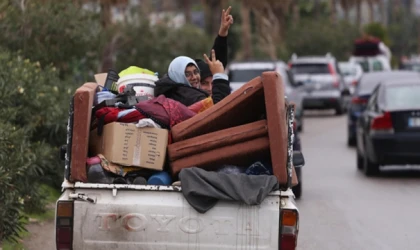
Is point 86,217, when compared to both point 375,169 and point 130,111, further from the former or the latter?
point 375,169

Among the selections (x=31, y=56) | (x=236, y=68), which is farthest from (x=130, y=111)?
(x=236, y=68)

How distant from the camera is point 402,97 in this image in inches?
663

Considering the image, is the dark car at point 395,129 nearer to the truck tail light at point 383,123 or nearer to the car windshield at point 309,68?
the truck tail light at point 383,123

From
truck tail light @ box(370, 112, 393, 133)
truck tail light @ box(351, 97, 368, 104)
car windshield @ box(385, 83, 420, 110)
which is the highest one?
truck tail light @ box(351, 97, 368, 104)

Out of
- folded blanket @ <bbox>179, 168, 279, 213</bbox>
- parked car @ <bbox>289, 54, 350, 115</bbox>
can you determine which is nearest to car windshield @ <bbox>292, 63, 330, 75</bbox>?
parked car @ <bbox>289, 54, 350, 115</bbox>

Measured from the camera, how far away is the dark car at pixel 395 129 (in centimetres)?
1609

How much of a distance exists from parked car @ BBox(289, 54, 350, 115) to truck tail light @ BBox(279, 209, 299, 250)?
87.8 feet

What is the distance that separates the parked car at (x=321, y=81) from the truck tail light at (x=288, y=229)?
26.8 metres

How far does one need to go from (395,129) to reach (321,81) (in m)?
18.2

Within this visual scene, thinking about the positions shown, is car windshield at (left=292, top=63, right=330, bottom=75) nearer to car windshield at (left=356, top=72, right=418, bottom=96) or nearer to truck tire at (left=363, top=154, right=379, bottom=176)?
car windshield at (left=356, top=72, right=418, bottom=96)

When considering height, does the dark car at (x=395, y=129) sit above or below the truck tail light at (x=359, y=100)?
below

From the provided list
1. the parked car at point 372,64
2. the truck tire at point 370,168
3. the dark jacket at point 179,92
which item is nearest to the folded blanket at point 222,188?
the dark jacket at point 179,92

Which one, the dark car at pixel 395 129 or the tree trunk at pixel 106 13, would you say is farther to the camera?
the tree trunk at pixel 106 13

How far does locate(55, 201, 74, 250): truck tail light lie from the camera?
7.12 metres
